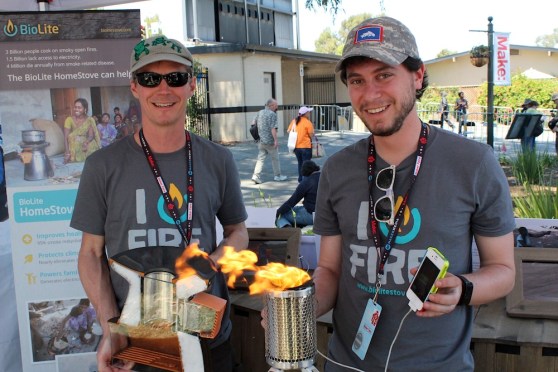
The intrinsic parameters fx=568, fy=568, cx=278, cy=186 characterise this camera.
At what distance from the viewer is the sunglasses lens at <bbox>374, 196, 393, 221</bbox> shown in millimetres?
1982

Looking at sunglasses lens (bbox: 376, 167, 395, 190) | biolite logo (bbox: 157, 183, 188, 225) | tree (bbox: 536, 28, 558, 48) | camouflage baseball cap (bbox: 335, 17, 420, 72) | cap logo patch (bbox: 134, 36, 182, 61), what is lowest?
biolite logo (bbox: 157, 183, 188, 225)

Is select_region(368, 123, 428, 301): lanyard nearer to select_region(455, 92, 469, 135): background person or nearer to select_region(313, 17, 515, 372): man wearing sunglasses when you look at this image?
select_region(313, 17, 515, 372): man wearing sunglasses

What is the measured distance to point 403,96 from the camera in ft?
6.44

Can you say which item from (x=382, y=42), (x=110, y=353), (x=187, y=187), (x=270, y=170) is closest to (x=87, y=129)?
(x=187, y=187)

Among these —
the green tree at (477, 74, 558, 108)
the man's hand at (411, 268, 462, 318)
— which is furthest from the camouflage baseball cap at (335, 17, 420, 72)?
the green tree at (477, 74, 558, 108)

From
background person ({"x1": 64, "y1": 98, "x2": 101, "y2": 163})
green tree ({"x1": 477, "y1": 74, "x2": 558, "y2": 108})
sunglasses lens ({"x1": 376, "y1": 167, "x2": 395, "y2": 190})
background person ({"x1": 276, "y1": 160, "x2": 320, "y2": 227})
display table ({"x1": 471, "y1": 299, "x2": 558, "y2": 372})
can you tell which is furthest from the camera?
green tree ({"x1": 477, "y1": 74, "x2": 558, "y2": 108})

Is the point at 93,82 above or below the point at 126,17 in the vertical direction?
below

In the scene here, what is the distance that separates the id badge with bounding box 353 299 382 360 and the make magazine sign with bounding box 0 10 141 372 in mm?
2393

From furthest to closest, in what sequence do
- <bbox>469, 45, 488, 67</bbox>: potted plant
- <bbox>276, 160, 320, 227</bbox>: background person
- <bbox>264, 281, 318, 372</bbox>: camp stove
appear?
<bbox>469, 45, 488, 67</bbox>: potted plant
<bbox>276, 160, 320, 227</bbox>: background person
<bbox>264, 281, 318, 372</bbox>: camp stove

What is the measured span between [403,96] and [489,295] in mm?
735

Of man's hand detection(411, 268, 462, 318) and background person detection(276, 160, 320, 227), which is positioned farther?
background person detection(276, 160, 320, 227)

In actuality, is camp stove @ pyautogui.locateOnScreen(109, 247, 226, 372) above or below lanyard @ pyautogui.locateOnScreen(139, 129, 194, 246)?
below

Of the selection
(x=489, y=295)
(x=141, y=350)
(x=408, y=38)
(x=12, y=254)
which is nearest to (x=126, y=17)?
(x=12, y=254)

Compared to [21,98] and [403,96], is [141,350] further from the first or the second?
[21,98]
